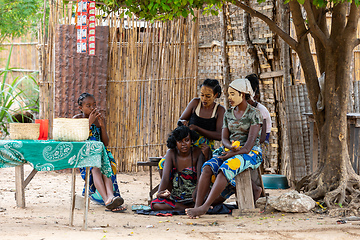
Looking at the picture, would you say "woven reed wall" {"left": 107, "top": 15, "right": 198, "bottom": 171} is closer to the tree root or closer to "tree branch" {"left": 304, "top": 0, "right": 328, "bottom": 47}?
"tree branch" {"left": 304, "top": 0, "right": 328, "bottom": 47}

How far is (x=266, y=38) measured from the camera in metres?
7.18

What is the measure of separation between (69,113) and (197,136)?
10.7 feet

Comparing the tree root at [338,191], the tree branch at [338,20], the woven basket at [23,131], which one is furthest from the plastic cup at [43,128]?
the tree branch at [338,20]

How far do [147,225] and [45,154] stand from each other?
1267 millimetres

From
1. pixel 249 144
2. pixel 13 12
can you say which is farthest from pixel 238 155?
pixel 13 12

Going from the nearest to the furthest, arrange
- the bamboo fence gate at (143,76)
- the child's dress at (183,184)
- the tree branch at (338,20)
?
the child's dress at (183,184) < the tree branch at (338,20) < the bamboo fence gate at (143,76)

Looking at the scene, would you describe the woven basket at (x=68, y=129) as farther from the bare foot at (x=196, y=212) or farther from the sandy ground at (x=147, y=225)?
the bare foot at (x=196, y=212)

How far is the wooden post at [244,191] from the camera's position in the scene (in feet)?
15.8

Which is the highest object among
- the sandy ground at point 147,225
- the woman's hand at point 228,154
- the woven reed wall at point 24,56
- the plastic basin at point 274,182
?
the woven reed wall at point 24,56

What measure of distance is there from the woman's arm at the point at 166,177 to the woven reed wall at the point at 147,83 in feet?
9.61

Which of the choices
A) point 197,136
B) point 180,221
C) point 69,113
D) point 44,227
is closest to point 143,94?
point 69,113

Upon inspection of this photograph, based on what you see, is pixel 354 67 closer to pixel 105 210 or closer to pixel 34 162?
pixel 105 210

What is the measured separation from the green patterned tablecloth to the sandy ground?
1.91ft

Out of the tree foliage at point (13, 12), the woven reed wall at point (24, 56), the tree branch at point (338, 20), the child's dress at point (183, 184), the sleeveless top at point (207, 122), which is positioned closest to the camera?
the child's dress at point (183, 184)
